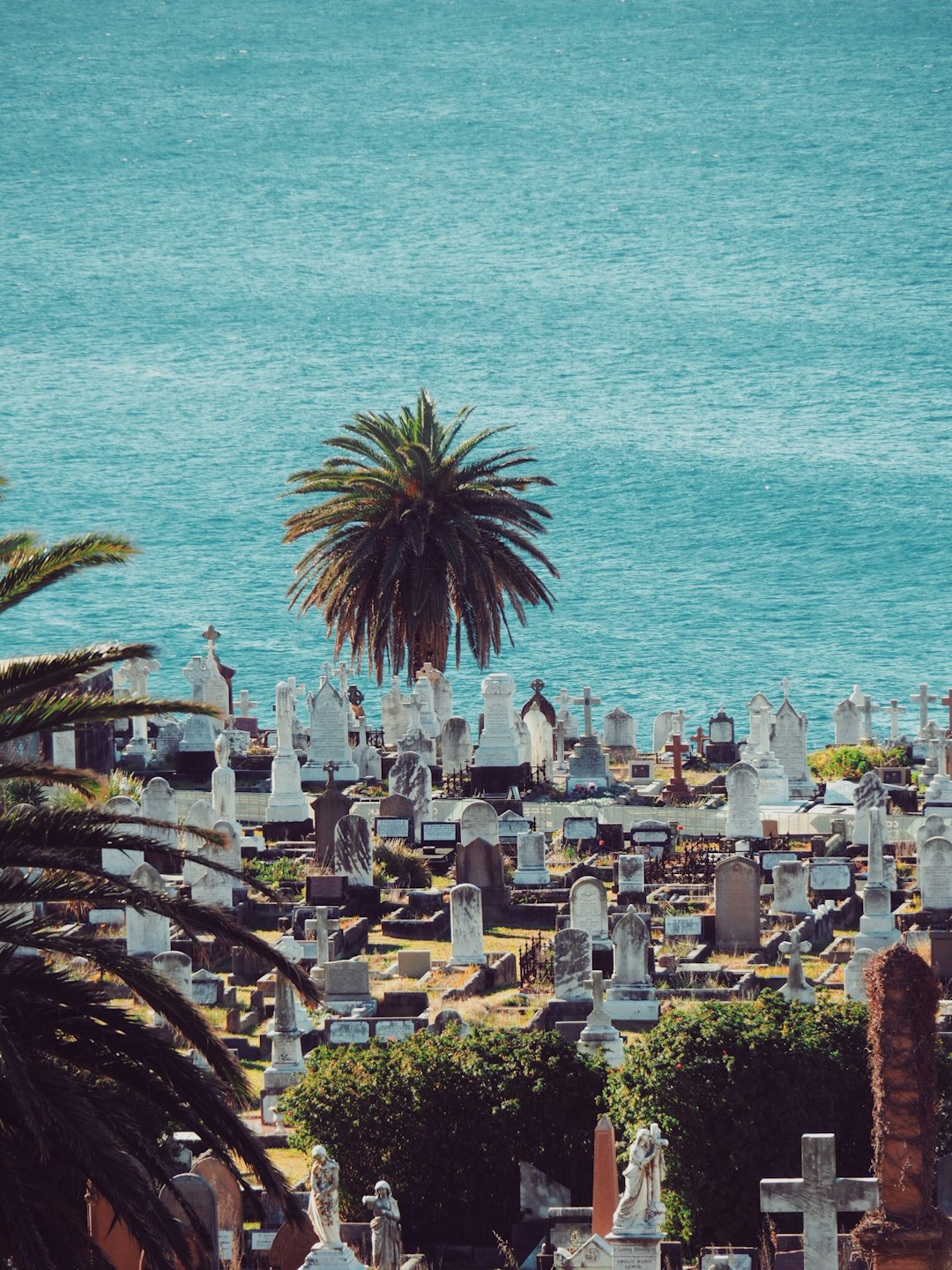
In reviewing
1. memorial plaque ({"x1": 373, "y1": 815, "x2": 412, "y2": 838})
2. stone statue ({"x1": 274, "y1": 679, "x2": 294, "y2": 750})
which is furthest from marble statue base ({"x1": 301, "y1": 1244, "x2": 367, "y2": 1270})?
stone statue ({"x1": 274, "y1": 679, "x2": 294, "y2": 750})

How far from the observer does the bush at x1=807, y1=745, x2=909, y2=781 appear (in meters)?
40.9

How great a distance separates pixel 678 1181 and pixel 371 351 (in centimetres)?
15715

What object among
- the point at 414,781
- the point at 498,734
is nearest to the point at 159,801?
the point at 414,781

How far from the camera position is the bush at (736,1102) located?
19297 mm

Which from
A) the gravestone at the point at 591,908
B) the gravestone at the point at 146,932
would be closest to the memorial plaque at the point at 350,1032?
the gravestone at the point at 146,932

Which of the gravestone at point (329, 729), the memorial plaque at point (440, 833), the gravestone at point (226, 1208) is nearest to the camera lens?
the gravestone at point (226, 1208)

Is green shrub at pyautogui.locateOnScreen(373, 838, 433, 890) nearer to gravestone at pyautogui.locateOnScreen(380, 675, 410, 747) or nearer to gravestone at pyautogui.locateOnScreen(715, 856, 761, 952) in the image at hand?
gravestone at pyautogui.locateOnScreen(715, 856, 761, 952)

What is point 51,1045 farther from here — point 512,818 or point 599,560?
point 599,560

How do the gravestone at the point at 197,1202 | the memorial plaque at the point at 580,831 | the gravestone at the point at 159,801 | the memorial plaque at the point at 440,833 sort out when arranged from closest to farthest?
the gravestone at the point at 197,1202, the gravestone at the point at 159,801, the memorial plaque at the point at 440,833, the memorial plaque at the point at 580,831

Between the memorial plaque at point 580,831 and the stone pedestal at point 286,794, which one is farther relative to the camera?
the stone pedestal at point 286,794

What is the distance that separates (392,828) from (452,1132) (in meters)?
14.3

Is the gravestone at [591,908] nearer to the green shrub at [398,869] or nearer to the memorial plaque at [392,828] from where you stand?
the green shrub at [398,869]

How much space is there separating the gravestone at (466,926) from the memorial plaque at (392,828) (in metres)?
6.37

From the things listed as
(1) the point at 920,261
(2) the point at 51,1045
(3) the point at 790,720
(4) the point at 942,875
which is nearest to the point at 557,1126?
(2) the point at 51,1045
